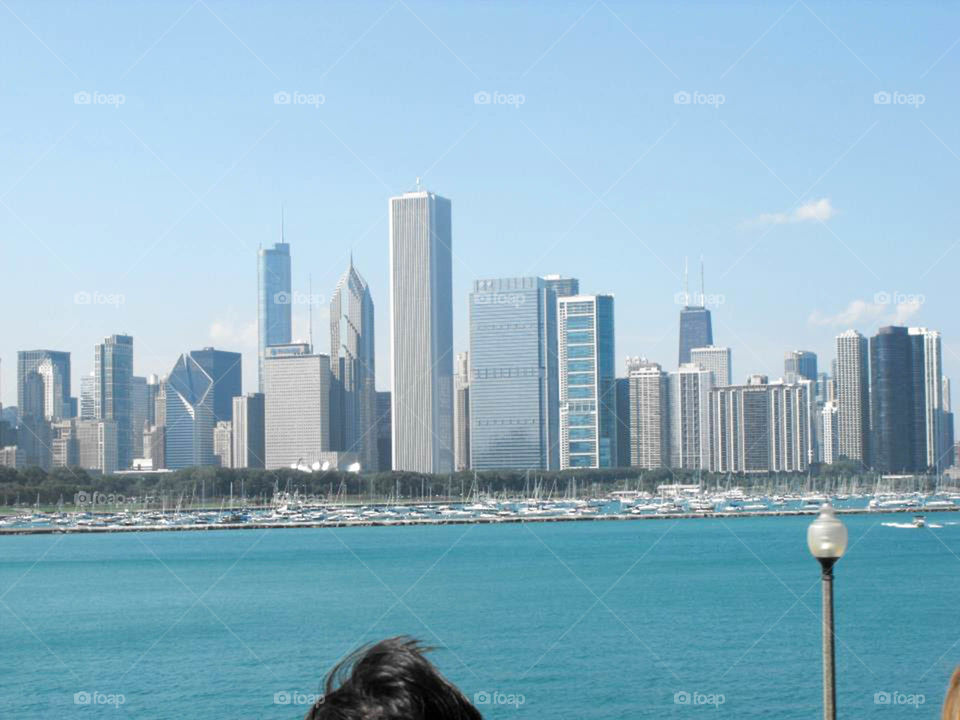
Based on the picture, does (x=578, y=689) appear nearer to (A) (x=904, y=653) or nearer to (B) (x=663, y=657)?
(B) (x=663, y=657)

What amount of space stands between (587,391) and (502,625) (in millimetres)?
143822

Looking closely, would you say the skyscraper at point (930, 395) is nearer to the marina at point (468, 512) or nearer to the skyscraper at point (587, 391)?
the marina at point (468, 512)

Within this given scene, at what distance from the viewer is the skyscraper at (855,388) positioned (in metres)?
195

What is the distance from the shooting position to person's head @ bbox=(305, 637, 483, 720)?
1.84 metres

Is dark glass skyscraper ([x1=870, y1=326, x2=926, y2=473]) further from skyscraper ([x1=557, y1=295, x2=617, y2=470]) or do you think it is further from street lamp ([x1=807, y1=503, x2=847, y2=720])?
street lamp ([x1=807, y1=503, x2=847, y2=720])

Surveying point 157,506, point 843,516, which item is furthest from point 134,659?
point 843,516

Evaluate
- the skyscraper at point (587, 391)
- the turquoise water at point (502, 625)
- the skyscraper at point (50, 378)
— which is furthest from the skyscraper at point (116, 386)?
the turquoise water at point (502, 625)

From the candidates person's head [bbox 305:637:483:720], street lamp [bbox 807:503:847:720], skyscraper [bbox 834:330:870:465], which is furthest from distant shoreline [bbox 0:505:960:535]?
person's head [bbox 305:637:483:720]

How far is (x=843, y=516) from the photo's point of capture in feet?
509

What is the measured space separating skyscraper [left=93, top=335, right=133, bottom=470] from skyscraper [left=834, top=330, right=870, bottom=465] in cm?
9609

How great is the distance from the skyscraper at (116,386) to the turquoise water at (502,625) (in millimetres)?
81824

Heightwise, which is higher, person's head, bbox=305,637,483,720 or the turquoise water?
person's head, bbox=305,637,483,720

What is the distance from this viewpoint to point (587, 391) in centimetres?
19838

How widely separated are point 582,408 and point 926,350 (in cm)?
4545
